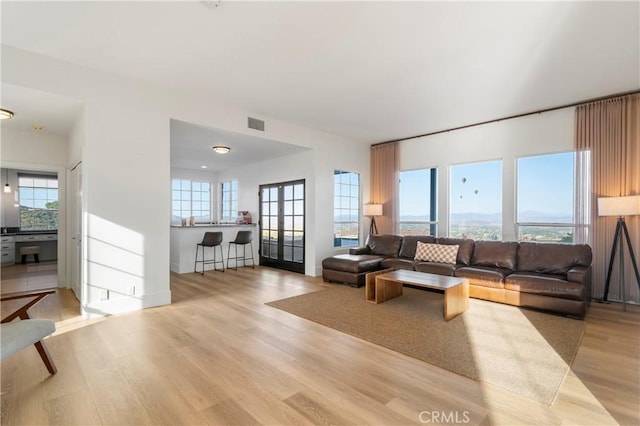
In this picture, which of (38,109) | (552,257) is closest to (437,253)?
(552,257)

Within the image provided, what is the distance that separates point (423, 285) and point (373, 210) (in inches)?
129

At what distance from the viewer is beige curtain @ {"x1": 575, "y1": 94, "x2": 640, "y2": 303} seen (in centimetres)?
427

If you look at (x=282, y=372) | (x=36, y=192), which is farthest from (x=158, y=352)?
(x=36, y=192)

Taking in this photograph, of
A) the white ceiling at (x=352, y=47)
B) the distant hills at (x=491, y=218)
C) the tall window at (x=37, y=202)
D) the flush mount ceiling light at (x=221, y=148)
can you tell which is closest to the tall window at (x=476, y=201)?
the distant hills at (x=491, y=218)

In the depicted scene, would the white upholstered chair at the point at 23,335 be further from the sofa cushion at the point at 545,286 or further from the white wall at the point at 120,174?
the sofa cushion at the point at 545,286

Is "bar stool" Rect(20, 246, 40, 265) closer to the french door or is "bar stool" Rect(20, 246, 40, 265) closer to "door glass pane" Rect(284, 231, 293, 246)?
the french door

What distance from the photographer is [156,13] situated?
8.69 feet

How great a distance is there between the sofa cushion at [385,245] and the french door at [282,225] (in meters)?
1.53

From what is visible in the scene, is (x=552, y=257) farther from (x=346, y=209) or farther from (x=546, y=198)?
(x=346, y=209)

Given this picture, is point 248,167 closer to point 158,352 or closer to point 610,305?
point 158,352

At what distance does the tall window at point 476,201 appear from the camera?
5.64 m

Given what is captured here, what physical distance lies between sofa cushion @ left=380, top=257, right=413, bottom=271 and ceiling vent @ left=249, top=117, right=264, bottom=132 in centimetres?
328

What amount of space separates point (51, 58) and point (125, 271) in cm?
258

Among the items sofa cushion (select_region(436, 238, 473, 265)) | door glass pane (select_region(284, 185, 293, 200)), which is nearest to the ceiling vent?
door glass pane (select_region(284, 185, 293, 200))
